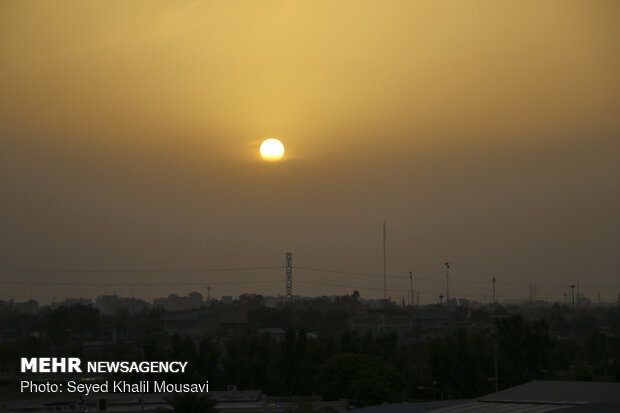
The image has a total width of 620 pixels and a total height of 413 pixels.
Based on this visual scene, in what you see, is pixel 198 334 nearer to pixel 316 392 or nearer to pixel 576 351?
pixel 576 351

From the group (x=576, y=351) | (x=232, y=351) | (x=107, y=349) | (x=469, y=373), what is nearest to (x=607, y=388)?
(x=469, y=373)

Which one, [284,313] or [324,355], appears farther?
[284,313]

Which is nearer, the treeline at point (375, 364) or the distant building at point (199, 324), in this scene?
the treeline at point (375, 364)

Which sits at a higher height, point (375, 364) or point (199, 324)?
point (199, 324)

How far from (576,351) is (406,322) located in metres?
72.4

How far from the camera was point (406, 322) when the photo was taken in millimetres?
173125

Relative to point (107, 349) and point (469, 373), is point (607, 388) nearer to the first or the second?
point (469, 373)

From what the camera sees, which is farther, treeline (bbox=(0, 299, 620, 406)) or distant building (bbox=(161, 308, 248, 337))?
distant building (bbox=(161, 308, 248, 337))

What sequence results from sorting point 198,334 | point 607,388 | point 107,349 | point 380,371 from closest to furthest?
point 607,388
point 380,371
point 107,349
point 198,334

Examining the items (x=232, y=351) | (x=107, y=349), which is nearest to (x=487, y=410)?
(x=232, y=351)

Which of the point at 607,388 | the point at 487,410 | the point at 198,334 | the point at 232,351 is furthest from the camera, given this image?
the point at 198,334

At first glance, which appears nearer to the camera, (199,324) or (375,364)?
(375,364)

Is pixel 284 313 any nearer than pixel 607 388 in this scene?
No

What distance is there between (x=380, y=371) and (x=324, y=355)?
13.1 meters
